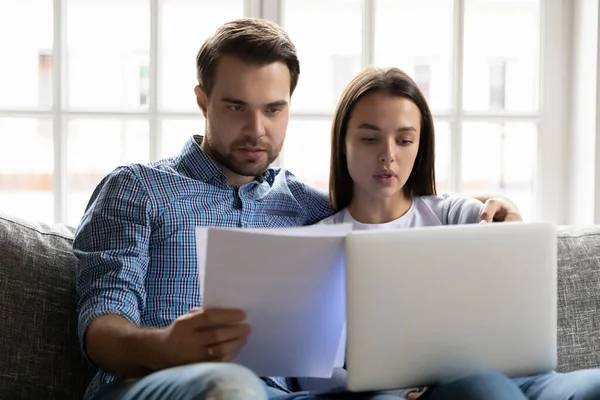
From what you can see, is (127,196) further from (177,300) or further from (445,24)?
(445,24)

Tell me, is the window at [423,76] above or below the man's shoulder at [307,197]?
above

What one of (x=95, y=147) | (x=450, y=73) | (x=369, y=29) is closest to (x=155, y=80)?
(x=95, y=147)

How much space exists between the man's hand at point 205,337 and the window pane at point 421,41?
136 centimetres

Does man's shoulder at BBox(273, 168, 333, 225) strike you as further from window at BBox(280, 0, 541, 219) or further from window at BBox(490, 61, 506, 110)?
window at BBox(490, 61, 506, 110)

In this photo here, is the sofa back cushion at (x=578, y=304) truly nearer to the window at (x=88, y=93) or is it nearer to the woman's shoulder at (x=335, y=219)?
the woman's shoulder at (x=335, y=219)

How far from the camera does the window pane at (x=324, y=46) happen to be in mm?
2596

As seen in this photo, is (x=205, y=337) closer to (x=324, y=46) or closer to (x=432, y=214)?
(x=432, y=214)

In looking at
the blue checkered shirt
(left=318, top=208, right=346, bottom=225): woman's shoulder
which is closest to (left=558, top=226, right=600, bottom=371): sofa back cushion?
(left=318, top=208, right=346, bottom=225): woman's shoulder

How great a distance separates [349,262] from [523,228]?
0.32 meters

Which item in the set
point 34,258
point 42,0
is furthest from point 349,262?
point 42,0

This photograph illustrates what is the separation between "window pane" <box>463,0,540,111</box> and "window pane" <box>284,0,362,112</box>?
0.34 meters

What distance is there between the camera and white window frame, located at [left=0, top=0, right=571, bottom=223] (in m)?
2.53

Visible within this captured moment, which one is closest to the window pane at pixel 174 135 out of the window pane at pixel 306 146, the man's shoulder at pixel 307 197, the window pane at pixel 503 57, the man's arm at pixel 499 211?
the window pane at pixel 306 146

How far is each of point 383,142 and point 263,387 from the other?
0.73 metres
